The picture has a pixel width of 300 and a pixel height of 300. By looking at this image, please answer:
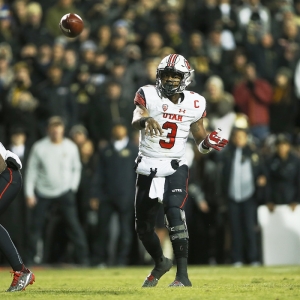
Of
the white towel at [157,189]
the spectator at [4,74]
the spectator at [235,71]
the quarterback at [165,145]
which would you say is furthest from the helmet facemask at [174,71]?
the spectator at [235,71]

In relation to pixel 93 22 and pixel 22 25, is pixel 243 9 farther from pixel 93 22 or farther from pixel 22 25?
pixel 22 25

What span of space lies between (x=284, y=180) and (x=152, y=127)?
249 inches

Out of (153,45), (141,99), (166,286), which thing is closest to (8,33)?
(153,45)

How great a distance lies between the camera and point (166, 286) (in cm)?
795

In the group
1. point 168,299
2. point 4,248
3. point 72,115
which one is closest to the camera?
point 168,299

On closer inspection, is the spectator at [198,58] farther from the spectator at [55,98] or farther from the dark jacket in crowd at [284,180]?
the spectator at [55,98]

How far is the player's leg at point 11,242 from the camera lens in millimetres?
7270

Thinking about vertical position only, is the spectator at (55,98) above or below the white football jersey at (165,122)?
above

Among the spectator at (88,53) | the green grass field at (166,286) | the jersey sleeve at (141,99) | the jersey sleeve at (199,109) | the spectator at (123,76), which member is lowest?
the green grass field at (166,286)

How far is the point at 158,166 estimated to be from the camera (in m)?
7.82

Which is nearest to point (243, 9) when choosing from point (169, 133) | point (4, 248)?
point (169, 133)

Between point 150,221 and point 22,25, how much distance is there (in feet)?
29.2

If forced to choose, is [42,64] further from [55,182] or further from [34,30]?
[55,182]

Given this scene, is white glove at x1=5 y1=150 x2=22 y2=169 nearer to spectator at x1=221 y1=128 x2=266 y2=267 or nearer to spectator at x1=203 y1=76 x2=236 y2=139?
spectator at x1=221 y1=128 x2=266 y2=267
